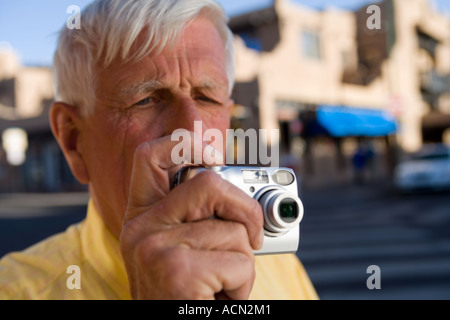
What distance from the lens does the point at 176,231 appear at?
634 millimetres

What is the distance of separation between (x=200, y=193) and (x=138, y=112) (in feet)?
1.36

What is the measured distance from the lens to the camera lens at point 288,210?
72cm

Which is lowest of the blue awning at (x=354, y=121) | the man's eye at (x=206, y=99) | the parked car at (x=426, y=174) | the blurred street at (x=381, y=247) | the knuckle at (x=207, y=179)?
the blurred street at (x=381, y=247)

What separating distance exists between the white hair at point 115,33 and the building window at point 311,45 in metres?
17.9

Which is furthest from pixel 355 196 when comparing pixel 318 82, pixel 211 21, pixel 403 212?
pixel 211 21

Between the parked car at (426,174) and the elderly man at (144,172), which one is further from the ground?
the parked car at (426,174)

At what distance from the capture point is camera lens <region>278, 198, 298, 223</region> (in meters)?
0.72

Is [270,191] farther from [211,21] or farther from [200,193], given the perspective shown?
[211,21]

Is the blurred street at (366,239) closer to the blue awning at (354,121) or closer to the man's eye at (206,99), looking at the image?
the man's eye at (206,99)

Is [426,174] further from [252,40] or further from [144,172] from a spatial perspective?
[144,172]

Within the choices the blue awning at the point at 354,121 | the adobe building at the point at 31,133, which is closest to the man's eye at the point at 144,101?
the blue awning at the point at 354,121

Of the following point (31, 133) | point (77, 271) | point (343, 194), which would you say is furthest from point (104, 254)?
point (31, 133)

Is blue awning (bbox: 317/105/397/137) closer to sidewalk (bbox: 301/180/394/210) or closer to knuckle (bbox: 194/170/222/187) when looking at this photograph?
sidewalk (bbox: 301/180/394/210)

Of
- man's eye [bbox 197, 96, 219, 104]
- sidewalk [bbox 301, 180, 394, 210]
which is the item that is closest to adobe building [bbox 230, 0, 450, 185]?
sidewalk [bbox 301, 180, 394, 210]
